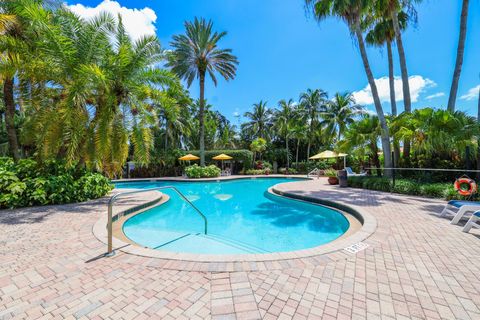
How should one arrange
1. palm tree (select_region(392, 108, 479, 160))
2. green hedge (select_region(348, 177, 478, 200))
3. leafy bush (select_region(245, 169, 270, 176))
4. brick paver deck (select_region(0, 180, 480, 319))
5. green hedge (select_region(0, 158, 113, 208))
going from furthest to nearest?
1. leafy bush (select_region(245, 169, 270, 176))
2. palm tree (select_region(392, 108, 479, 160))
3. green hedge (select_region(348, 177, 478, 200))
4. green hedge (select_region(0, 158, 113, 208))
5. brick paver deck (select_region(0, 180, 480, 319))

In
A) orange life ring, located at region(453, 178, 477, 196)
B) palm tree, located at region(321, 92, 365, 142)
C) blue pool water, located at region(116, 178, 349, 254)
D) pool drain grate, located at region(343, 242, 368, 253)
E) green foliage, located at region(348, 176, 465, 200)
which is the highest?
palm tree, located at region(321, 92, 365, 142)

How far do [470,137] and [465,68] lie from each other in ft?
17.2

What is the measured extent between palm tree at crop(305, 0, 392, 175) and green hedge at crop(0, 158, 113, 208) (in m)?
14.3

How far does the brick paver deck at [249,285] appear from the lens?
2.30m

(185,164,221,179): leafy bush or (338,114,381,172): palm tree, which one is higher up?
(338,114,381,172): palm tree

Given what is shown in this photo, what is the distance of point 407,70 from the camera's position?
1276 cm

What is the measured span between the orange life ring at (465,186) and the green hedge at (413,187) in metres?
1.05

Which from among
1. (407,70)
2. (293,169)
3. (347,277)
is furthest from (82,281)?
(293,169)

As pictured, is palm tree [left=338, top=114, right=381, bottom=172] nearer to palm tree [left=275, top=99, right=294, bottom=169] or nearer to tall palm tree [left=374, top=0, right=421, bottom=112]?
tall palm tree [left=374, top=0, right=421, bottom=112]

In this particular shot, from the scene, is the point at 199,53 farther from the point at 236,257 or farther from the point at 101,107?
the point at 236,257

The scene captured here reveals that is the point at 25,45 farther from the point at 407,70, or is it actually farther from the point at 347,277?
the point at 407,70

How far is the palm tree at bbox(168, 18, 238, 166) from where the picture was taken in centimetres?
1895

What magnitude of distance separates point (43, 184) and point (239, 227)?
6.95 meters

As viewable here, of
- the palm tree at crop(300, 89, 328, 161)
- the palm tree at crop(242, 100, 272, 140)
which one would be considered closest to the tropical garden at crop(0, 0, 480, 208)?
the palm tree at crop(300, 89, 328, 161)
